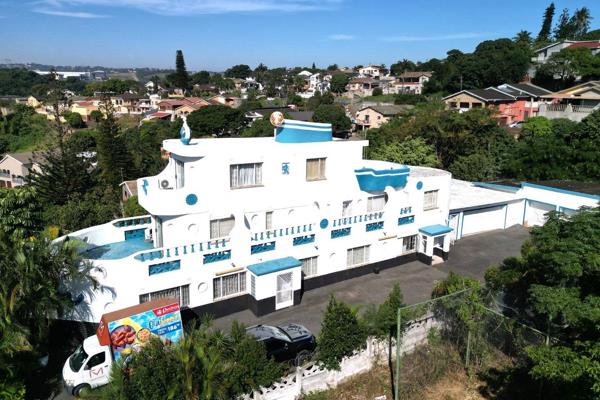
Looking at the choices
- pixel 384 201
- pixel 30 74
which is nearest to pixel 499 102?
pixel 384 201

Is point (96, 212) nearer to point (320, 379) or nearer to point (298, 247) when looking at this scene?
point (298, 247)

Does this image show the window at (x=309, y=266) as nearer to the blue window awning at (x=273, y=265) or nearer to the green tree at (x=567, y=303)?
the blue window awning at (x=273, y=265)

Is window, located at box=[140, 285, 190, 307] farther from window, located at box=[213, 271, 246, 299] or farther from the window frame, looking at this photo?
the window frame

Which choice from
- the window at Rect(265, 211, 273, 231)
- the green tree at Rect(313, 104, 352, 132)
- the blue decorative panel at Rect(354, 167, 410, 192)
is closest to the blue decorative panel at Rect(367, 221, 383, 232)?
the blue decorative panel at Rect(354, 167, 410, 192)

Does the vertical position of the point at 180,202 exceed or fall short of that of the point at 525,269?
it exceeds it

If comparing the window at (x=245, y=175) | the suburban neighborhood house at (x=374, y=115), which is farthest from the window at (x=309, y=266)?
the suburban neighborhood house at (x=374, y=115)

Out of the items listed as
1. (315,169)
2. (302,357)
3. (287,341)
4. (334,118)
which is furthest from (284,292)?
(334,118)

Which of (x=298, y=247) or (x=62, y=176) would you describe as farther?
(x=62, y=176)
